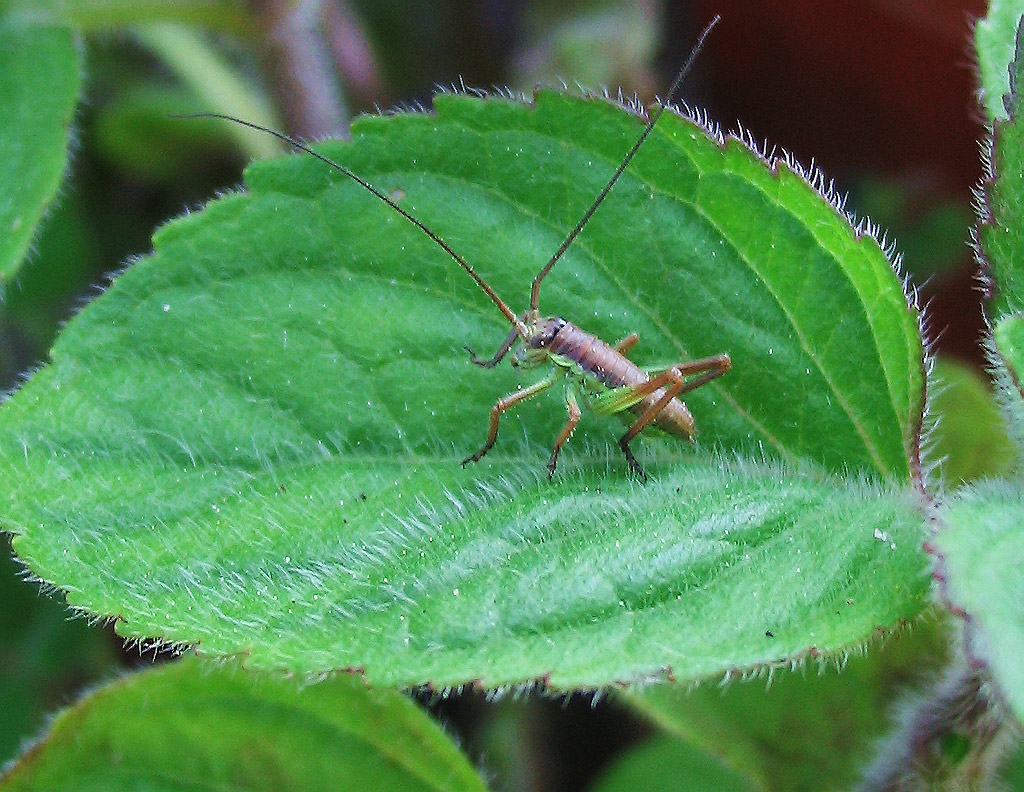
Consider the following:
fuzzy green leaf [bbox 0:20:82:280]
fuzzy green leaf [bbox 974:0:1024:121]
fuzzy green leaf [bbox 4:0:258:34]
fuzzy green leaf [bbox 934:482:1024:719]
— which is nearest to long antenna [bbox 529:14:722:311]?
fuzzy green leaf [bbox 974:0:1024:121]

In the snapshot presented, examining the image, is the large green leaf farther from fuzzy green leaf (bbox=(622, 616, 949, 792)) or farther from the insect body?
fuzzy green leaf (bbox=(622, 616, 949, 792))

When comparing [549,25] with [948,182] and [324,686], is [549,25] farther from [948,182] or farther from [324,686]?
[324,686]

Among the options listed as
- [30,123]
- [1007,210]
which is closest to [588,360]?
[1007,210]

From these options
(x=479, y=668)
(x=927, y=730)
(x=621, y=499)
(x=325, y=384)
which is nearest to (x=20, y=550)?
(x=325, y=384)

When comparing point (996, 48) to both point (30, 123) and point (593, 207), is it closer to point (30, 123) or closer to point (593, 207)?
point (593, 207)

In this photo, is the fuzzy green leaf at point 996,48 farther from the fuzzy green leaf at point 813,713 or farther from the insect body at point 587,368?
the fuzzy green leaf at point 813,713

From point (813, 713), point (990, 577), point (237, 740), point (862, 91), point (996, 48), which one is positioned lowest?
point (237, 740)

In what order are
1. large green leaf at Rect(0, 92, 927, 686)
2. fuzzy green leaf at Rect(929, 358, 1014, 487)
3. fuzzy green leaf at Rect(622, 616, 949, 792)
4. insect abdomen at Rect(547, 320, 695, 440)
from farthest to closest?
fuzzy green leaf at Rect(929, 358, 1014, 487) < fuzzy green leaf at Rect(622, 616, 949, 792) < insect abdomen at Rect(547, 320, 695, 440) < large green leaf at Rect(0, 92, 927, 686)
